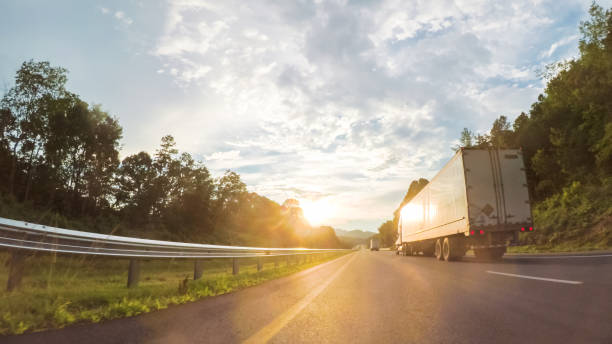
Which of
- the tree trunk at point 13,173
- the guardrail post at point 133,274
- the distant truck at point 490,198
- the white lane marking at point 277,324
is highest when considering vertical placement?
the tree trunk at point 13,173

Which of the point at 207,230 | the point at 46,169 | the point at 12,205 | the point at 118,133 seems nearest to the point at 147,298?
the point at 12,205

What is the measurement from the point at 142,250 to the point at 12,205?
34.5 metres

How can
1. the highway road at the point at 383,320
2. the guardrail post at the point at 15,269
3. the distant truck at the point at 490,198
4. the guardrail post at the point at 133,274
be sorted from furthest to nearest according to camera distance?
the distant truck at the point at 490,198 → the guardrail post at the point at 133,274 → the guardrail post at the point at 15,269 → the highway road at the point at 383,320

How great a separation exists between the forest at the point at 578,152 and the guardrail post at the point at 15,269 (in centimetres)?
2093

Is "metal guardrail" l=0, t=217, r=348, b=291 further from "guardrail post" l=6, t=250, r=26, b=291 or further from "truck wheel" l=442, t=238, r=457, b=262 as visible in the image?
"truck wheel" l=442, t=238, r=457, b=262

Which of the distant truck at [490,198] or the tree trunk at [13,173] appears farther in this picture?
the tree trunk at [13,173]

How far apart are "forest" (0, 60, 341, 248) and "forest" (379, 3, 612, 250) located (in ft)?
143

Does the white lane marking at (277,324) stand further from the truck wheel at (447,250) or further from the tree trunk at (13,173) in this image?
the tree trunk at (13,173)

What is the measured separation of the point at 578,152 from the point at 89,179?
5886cm

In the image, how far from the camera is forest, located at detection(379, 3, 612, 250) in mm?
23641

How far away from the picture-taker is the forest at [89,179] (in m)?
37.3

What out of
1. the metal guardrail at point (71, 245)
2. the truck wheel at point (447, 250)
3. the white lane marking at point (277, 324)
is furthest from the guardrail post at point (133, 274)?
the truck wheel at point (447, 250)

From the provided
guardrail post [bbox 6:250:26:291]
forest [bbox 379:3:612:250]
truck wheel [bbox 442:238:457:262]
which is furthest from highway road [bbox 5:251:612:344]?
forest [bbox 379:3:612:250]

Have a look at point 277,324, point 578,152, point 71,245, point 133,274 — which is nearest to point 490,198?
point 277,324
